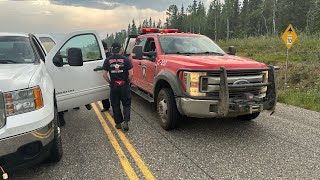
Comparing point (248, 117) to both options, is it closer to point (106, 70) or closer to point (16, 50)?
point (106, 70)

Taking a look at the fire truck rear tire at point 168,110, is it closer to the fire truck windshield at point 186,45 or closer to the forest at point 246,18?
the fire truck windshield at point 186,45

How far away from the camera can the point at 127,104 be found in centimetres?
553

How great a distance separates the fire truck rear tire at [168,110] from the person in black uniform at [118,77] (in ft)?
2.34

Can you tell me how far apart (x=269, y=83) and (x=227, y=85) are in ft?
3.36

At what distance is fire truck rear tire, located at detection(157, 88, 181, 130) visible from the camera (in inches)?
199

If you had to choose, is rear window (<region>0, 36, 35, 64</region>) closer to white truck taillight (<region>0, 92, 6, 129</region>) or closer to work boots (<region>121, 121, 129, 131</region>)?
white truck taillight (<region>0, 92, 6, 129</region>)

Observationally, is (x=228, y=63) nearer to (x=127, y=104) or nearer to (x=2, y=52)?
(x=127, y=104)

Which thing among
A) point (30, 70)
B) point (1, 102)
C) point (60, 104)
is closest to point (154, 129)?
point (60, 104)

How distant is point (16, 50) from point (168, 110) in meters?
2.76

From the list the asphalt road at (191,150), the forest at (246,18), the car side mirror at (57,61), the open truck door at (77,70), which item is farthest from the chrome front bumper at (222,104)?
the forest at (246,18)

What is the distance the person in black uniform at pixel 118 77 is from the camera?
5219mm

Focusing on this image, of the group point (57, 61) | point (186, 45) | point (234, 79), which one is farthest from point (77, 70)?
point (234, 79)

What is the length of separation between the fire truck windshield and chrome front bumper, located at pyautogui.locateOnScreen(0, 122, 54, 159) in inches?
136

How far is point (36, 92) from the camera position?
10.0 feet
